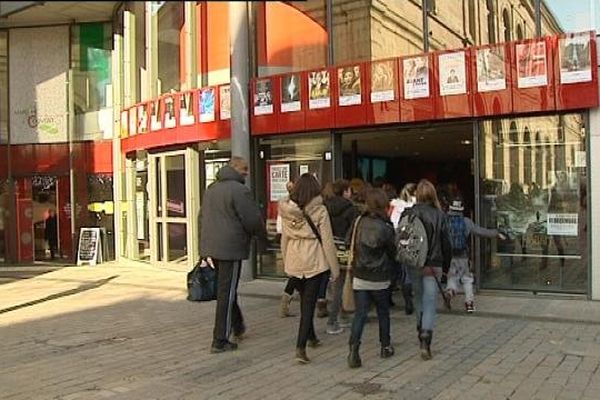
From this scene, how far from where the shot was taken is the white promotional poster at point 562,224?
9312 mm

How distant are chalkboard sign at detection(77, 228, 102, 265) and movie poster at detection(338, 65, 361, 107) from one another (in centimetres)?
815

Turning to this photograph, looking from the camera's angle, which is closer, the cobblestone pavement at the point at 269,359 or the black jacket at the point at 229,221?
the cobblestone pavement at the point at 269,359

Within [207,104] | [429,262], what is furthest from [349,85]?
[429,262]

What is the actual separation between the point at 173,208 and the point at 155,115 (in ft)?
6.23

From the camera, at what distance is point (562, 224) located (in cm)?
941

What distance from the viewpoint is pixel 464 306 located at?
→ 8945 millimetres

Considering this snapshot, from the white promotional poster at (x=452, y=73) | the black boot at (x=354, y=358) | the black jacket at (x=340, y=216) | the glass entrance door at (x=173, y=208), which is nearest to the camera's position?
the black boot at (x=354, y=358)

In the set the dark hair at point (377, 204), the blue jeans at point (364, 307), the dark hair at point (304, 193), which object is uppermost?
the dark hair at point (304, 193)

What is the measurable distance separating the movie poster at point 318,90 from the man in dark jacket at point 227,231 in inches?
173

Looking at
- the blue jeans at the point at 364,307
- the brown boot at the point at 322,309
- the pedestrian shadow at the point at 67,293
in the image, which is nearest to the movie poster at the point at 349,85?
the brown boot at the point at 322,309

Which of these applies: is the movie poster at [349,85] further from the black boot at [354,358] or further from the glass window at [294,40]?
the black boot at [354,358]

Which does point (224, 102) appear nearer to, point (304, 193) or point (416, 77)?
point (416, 77)

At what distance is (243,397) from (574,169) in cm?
603

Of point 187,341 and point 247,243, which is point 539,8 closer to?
point 247,243
